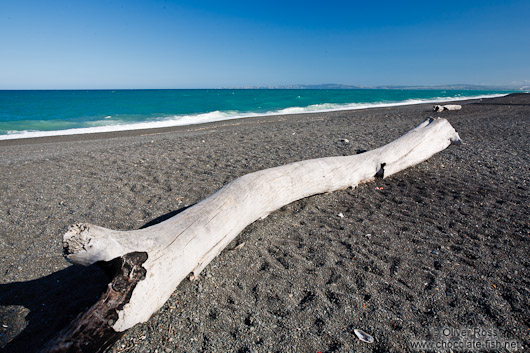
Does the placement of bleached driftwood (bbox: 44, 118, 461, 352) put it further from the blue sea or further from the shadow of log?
the blue sea

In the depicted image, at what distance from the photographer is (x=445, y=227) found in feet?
10.1

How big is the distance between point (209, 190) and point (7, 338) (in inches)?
103

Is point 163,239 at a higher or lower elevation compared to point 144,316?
higher

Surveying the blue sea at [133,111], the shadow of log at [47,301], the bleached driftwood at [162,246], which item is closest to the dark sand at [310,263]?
the shadow of log at [47,301]

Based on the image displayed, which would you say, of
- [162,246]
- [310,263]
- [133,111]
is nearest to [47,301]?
[162,246]

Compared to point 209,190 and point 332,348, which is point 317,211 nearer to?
point 209,190

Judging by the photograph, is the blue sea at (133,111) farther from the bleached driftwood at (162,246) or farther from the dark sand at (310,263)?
the bleached driftwood at (162,246)

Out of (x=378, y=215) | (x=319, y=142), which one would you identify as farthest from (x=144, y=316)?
(x=319, y=142)

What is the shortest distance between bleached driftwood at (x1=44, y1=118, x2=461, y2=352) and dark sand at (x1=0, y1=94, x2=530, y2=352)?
0.15 meters

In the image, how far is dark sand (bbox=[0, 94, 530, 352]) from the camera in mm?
1872

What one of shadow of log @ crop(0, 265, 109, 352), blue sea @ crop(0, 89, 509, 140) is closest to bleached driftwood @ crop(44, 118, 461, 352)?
shadow of log @ crop(0, 265, 109, 352)

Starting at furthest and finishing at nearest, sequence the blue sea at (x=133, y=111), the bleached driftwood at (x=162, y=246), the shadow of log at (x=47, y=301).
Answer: the blue sea at (x=133, y=111) < the shadow of log at (x=47, y=301) < the bleached driftwood at (x=162, y=246)

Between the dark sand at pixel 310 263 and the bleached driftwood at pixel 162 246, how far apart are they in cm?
15

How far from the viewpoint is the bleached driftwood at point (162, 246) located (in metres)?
1.72
